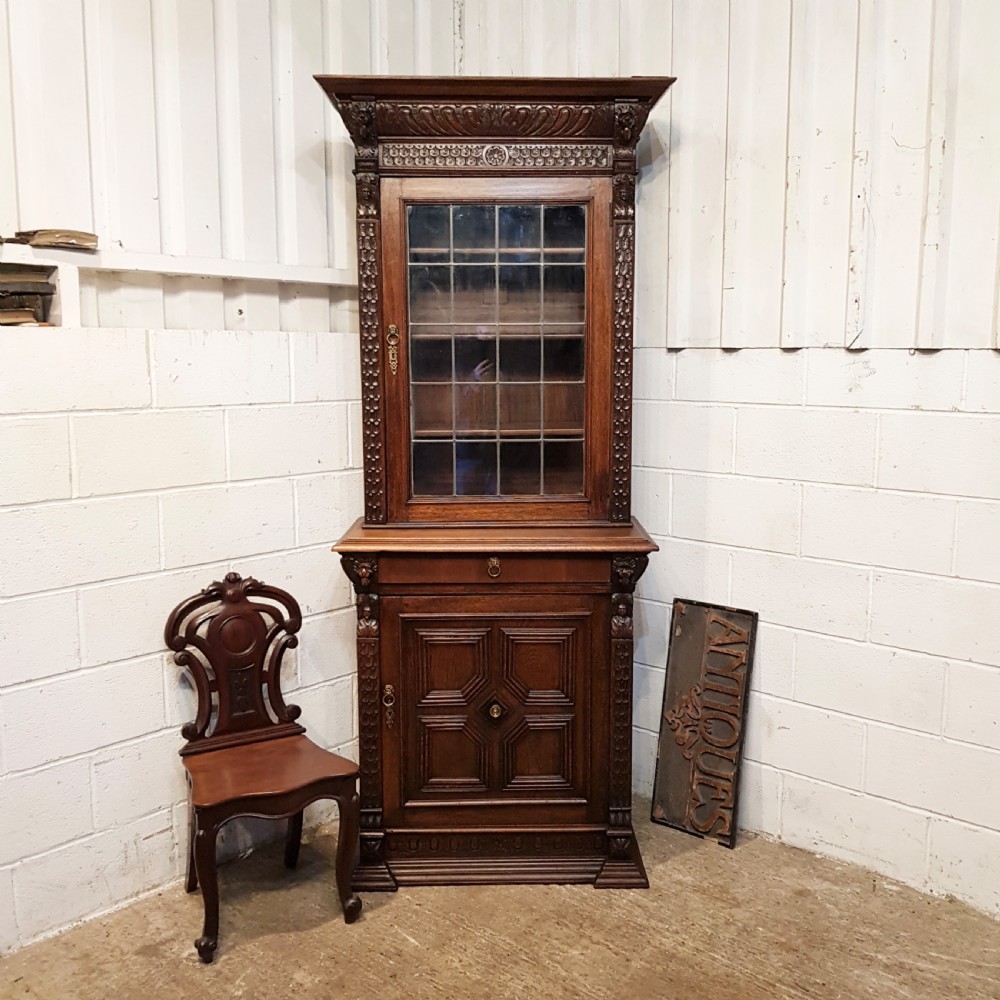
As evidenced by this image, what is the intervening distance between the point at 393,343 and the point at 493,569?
0.67 meters

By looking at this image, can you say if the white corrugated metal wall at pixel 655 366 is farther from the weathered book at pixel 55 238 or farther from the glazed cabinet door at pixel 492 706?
the glazed cabinet door at pixel 492 706

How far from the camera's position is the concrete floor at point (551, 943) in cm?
218

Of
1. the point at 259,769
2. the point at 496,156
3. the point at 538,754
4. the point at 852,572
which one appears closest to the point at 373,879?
the point at 259,769

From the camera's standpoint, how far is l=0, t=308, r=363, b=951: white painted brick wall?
7.54 feet

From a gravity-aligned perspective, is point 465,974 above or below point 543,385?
below

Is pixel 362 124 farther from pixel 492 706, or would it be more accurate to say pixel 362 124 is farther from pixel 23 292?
pixel 492 706

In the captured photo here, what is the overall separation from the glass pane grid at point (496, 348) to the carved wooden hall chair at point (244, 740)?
0.62m

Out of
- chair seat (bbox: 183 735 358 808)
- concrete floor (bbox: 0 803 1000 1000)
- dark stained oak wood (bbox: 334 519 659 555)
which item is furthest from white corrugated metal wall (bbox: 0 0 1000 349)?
concrete floor (bbox: 0 803 1000 1000)

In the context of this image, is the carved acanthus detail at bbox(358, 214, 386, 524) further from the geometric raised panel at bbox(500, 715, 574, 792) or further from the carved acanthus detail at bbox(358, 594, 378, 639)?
the geometric raised panel at bbox(500, 715, 574, 792)

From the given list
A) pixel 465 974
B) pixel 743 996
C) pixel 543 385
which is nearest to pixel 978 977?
pixel 743 996

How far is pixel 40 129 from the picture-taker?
2.25m

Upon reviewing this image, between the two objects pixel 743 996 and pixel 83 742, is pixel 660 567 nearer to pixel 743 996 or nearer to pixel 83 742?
pixel 743 996

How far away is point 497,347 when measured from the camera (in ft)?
8.40

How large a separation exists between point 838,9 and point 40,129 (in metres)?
2.08
